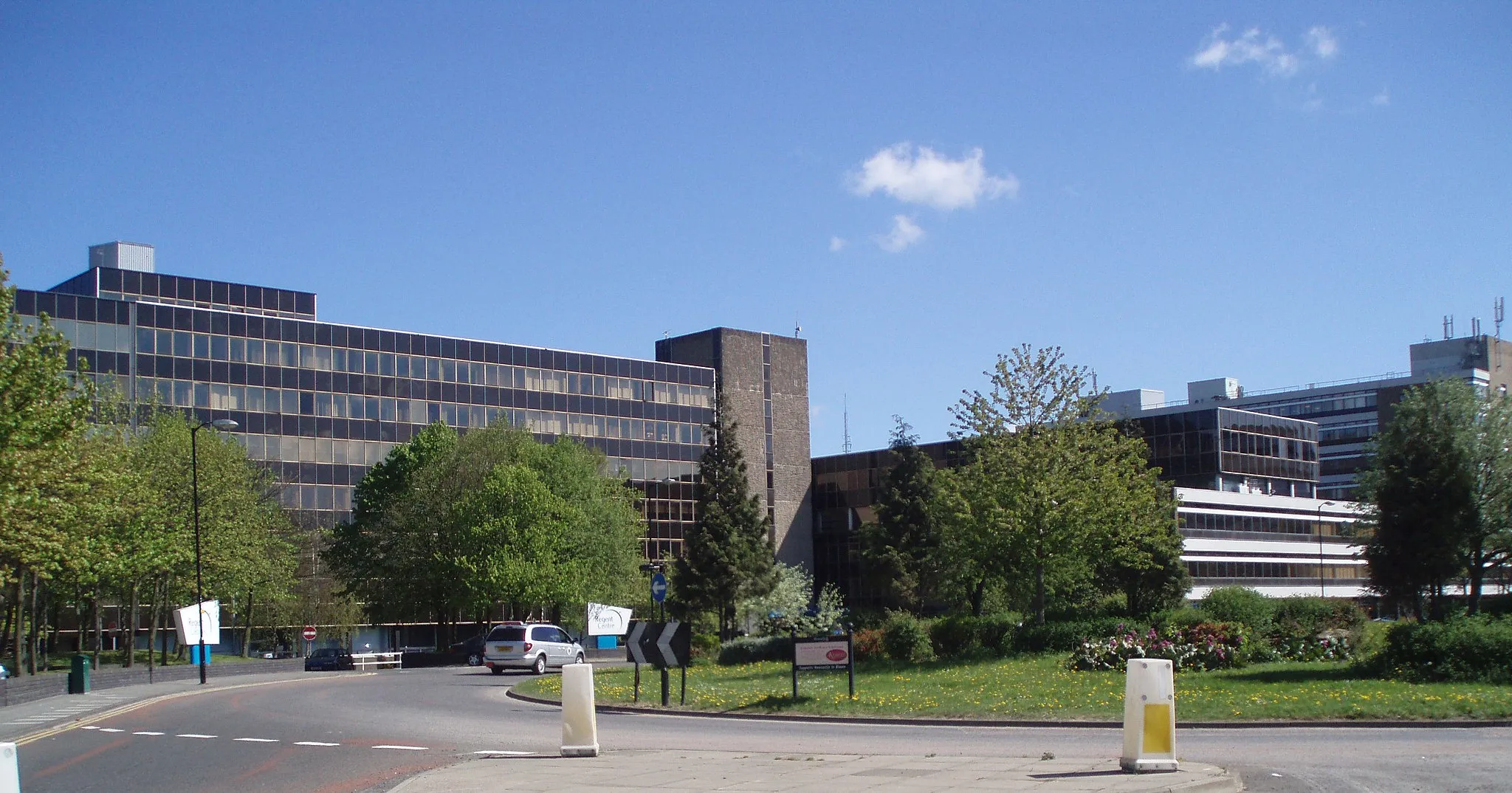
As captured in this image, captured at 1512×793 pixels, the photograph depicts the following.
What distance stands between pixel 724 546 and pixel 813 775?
1966 inches

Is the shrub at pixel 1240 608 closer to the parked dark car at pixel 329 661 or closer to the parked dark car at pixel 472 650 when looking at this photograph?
the parked dark car at pixel 472 650

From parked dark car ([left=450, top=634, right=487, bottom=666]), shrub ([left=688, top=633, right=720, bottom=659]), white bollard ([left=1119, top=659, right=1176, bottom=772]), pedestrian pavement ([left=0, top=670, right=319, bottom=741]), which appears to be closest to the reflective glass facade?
parked dark car ([left=450, top=634, right=487, bottom=666])

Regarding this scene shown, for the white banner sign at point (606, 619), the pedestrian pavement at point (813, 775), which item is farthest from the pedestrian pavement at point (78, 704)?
the pedestrian pavement at point (813, 775)

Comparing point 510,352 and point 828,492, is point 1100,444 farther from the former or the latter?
point 828,492

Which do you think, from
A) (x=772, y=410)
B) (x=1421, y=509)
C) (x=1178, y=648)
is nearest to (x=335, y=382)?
(x=772, y=410)

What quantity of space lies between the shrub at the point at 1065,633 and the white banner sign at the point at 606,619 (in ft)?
62.1

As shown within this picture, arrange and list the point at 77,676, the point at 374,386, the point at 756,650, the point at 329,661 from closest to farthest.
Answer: the point at 77,676 < the point at 756,650 < the point at 329,661 < the point at 374,386

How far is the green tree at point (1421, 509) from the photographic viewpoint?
1046 inches

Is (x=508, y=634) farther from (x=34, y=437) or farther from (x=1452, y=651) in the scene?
(x=1452, y=651)

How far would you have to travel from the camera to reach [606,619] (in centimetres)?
5066

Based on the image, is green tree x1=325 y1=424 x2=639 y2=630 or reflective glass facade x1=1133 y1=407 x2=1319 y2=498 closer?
green tree x1=325 y1=424 x2=639 y2=630

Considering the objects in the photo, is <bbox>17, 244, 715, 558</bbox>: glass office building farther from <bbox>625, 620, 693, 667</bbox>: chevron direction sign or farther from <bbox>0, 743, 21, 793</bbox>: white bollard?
<bbox>0, 743, 21, 793</bbox>: white bollard

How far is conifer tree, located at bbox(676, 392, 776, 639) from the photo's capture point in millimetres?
62406

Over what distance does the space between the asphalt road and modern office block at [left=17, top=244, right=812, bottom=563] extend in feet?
160
